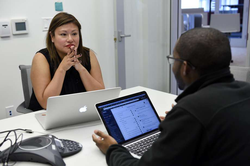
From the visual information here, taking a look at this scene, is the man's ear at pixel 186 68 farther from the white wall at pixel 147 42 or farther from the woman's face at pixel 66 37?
the white wall at pixel 147 42

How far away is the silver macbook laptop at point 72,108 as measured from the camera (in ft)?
4.59

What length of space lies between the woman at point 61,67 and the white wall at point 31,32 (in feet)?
3.06

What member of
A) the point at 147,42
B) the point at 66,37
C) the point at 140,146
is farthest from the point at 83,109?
the point at 147,42

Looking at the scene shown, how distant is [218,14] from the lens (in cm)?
358

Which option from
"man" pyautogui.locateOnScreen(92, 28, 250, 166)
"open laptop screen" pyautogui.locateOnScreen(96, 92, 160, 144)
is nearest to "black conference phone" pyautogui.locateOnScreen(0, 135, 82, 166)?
"open laptop screen" pyautogui.locateOnScreen(96, 92, 160, 144)

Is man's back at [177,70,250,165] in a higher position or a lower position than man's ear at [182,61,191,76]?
lower

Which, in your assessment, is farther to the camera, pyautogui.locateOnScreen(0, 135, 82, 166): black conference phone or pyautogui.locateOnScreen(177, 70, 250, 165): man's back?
pyautogui.locateOnScreen(0, 135, 82, 166): black conference phone

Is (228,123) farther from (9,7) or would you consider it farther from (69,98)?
(9,7)

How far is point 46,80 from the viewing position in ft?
6.31

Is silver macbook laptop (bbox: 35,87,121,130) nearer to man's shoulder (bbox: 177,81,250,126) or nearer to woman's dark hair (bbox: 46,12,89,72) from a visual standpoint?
woman's dark hair (bbox: 46,12,89,72)

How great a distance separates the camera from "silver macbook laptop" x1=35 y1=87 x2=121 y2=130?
1398 millimetres

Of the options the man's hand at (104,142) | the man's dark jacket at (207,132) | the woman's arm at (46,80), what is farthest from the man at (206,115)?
the woman's arm at (46,80)

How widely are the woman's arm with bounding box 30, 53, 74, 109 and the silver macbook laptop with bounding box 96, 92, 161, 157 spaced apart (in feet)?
2.18

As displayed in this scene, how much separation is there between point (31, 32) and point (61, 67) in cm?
125
